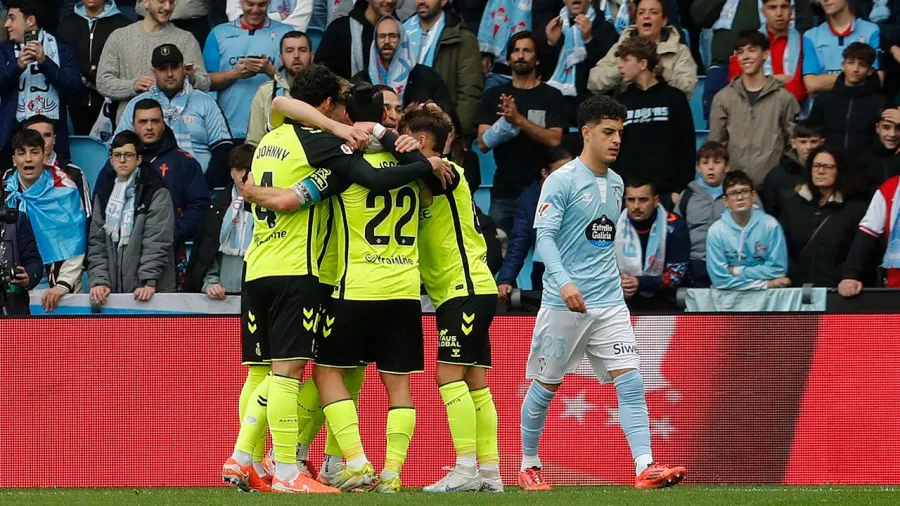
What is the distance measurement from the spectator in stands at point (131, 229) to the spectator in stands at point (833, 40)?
5.66 meters

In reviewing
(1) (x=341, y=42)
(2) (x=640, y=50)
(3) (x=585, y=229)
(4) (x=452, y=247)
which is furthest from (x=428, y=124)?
(1) (x=341, y=42)

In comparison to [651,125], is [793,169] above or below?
below

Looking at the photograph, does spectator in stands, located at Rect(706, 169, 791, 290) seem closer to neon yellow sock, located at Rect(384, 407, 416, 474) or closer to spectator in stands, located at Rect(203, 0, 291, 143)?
neon yellow sock, located at Rect(384, 407, 416, 474)

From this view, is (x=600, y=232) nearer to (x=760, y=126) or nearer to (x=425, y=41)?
(x=760, y=126)

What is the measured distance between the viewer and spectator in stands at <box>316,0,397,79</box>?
43.1 ft

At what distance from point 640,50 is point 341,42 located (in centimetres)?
296

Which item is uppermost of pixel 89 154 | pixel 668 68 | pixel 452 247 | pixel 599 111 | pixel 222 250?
pixel 668 68

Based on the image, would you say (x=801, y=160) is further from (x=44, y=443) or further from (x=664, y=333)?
(x=44, y=443)

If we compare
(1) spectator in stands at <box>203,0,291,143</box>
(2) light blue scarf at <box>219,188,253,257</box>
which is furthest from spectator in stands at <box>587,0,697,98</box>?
(2) light blue scarf at <box>219,188,253,257</box>

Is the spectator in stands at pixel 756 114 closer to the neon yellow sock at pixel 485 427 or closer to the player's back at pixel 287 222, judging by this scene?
the neon yellow sock at pixel 485 427

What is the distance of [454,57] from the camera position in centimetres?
1294

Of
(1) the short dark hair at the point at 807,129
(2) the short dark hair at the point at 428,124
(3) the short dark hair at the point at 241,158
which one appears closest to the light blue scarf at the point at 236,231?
(3) the short dark hair at the point at 241,158

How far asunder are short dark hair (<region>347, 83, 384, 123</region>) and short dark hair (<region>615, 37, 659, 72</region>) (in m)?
4.15

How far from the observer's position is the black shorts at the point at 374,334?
7.79 m
